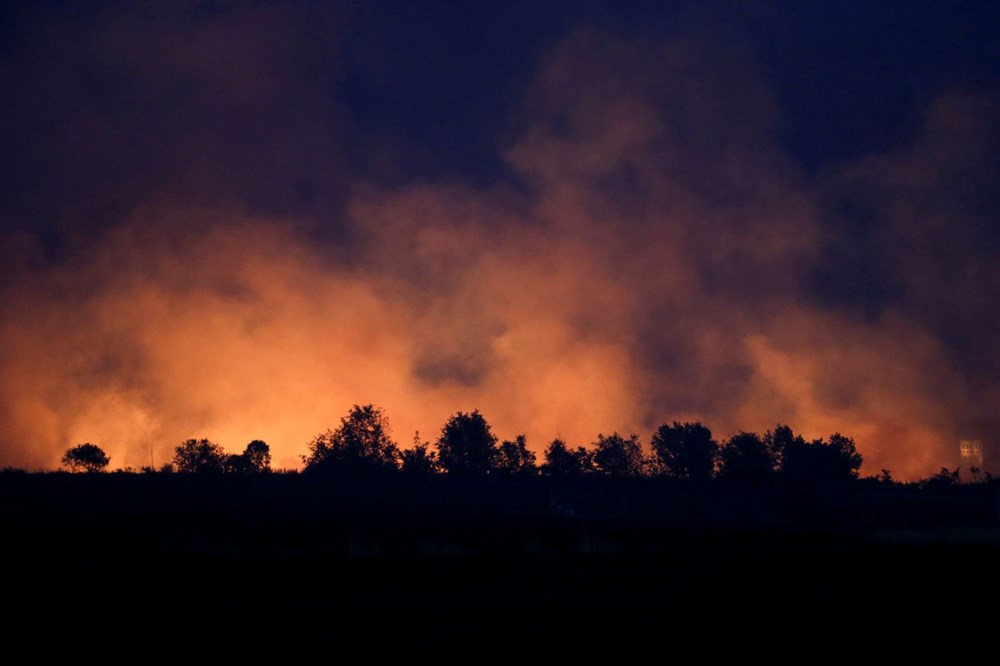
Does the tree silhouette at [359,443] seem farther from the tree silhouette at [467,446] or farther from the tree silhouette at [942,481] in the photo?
the tree silhouette at [942,481]

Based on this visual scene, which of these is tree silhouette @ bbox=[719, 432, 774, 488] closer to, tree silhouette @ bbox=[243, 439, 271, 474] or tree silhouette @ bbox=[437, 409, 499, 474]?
tree silhouette @ bbox=[437, 409, 499, 474]

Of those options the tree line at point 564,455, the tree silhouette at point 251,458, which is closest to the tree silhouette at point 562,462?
the tree line at point 564,455

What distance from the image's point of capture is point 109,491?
234 ft

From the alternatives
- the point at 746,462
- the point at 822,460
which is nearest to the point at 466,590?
the point at 746,462

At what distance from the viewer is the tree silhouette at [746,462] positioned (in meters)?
107

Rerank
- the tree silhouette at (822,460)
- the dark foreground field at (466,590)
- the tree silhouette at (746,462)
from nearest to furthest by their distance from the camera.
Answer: the dark foreground field at (466,590) < the tree silhouette at (746,462) < the tree silhouette at (822,460)

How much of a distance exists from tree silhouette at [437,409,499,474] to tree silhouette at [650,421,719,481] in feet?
116

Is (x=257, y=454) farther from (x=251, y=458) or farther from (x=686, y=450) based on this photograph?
(x=686, y=450)

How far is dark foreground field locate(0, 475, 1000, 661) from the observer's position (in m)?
12.8

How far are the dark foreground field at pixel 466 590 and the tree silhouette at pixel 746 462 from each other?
6851 centimetres

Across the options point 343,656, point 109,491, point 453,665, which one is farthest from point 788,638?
point 109,491

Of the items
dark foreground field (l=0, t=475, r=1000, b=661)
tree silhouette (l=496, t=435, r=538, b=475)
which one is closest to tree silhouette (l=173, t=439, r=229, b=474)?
tree silhouette (l=496, t=435, r=538, b=475)

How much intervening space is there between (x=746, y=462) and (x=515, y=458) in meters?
43.6

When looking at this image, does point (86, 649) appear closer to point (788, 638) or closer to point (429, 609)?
point (429, 609)
